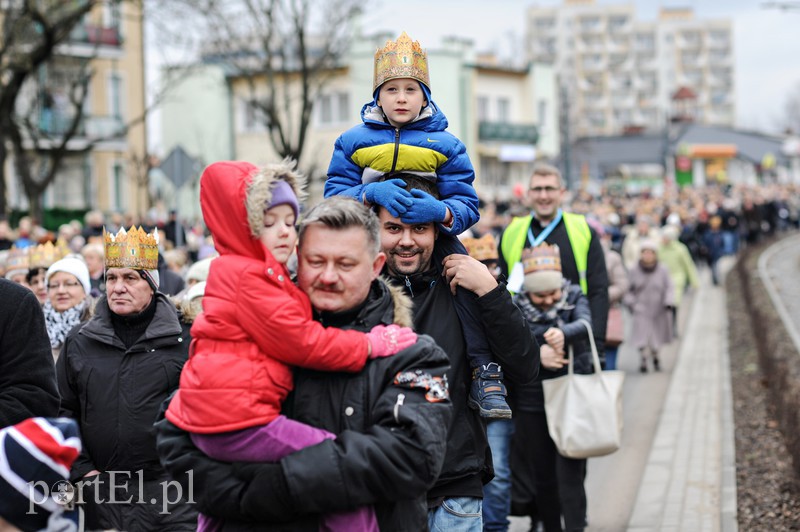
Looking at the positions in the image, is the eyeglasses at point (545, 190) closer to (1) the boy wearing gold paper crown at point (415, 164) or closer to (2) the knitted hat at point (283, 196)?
(1) the boy wearing gold paper crown at point (415, 164)

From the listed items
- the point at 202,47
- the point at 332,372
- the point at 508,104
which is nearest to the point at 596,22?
the point at 508,104

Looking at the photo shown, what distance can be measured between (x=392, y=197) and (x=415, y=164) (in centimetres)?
25

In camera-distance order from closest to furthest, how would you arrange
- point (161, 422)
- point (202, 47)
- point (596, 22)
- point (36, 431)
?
point (36, 431) < point (161, 422) < point (202, 47) < point (596, 22)

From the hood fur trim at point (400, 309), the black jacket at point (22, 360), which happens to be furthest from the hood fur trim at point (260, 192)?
the black jacket at point (22, 360)

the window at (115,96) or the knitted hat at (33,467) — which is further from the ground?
Answer: the window at (115,96)

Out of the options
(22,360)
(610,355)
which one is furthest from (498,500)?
(610,355)

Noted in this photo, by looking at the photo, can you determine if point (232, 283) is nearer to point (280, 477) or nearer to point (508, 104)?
point (280, 477)

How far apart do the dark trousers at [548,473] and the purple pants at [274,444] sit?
12.4 feet

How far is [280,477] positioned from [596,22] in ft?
496

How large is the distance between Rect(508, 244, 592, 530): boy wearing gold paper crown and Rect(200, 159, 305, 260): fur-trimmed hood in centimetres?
371

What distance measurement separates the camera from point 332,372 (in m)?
3.31

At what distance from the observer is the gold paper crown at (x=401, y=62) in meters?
4.46

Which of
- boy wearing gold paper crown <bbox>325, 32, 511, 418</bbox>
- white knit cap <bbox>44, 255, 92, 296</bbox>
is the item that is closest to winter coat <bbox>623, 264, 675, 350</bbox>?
white knit cap <bbox>44, 255, 92, 296</bbox>

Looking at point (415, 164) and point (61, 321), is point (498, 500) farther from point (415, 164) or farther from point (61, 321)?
point (415, 164)
